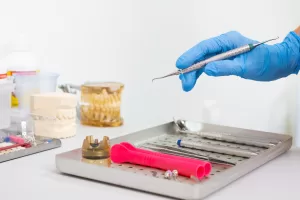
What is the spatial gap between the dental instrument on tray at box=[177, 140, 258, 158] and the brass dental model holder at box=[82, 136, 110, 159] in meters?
0.22

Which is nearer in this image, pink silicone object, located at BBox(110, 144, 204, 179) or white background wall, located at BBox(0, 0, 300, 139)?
pink silicone object, located at BBox(110, 144, 204, 179)

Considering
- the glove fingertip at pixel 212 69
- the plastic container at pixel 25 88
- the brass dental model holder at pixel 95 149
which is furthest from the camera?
the plastic container at pixel 25 88

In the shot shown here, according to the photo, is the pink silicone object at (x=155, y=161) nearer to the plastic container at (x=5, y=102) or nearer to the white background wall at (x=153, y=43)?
the plastic container at (x=5, y=102)

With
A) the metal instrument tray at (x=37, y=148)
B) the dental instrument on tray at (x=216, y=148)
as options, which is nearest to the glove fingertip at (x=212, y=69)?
the dental instrument on tray at (x=216, y=148)

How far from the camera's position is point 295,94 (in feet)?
4.79

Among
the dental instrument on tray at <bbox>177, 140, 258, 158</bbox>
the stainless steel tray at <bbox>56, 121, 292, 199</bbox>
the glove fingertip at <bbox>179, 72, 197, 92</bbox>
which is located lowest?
the stainless steel tray at <bbox>56, 121, 292, 199</bbox>

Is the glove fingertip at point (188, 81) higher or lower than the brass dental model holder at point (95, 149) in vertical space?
higher

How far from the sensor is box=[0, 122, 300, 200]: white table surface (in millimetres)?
864

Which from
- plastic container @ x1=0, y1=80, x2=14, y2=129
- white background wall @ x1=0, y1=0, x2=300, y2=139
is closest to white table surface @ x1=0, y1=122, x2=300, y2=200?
plastic container @ x1=0, y1=80, x2=14, y2=129

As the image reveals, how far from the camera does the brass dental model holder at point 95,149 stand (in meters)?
1.00

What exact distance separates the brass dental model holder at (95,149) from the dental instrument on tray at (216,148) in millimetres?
217

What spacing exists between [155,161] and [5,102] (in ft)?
1.55

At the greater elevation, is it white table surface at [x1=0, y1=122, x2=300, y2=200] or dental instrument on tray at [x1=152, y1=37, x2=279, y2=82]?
dental instrument on tray at [x1=152, y1=37, x2=279, y2=82]

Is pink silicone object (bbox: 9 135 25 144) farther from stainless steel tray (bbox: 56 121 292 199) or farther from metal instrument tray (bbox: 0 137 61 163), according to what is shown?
stainless steel tray (bbox: 56 121 292 199)
